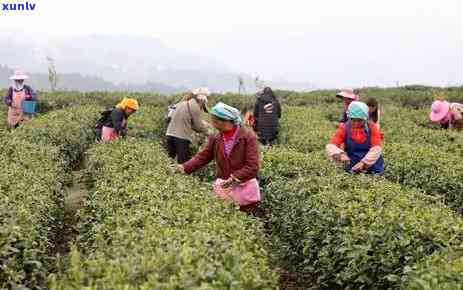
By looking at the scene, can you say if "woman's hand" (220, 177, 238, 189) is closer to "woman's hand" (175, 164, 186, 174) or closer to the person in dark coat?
"woman's hand" (175, 164, 186, 174)

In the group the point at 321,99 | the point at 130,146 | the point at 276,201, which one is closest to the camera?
the point at 276,201

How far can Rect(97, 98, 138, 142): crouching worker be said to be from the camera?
1154 cm

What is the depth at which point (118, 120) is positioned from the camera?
11664 millimetres

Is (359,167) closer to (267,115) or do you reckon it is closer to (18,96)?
(267,115)

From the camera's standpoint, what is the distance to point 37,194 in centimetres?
693

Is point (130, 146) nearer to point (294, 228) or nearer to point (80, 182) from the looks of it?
point (80, 182)

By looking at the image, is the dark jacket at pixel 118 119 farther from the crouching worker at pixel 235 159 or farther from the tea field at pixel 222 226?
the crouching worker at pixel 235 159

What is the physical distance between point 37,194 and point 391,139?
→ 9.65 m

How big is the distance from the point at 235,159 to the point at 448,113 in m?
8.84

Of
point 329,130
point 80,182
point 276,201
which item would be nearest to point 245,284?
point 276,201

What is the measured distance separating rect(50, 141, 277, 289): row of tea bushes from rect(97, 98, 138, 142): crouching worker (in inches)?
148

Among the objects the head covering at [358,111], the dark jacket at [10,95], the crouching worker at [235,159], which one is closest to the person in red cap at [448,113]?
the head covering at [358,111]

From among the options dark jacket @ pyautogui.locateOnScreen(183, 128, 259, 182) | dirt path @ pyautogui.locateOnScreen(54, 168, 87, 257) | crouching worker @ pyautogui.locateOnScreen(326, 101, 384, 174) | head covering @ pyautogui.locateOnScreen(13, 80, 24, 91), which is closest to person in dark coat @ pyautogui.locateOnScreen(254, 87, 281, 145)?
dirt path @ pyautogui.locateOnScreen(54, 168, 87, 257)

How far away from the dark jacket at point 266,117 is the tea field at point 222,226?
349cm
